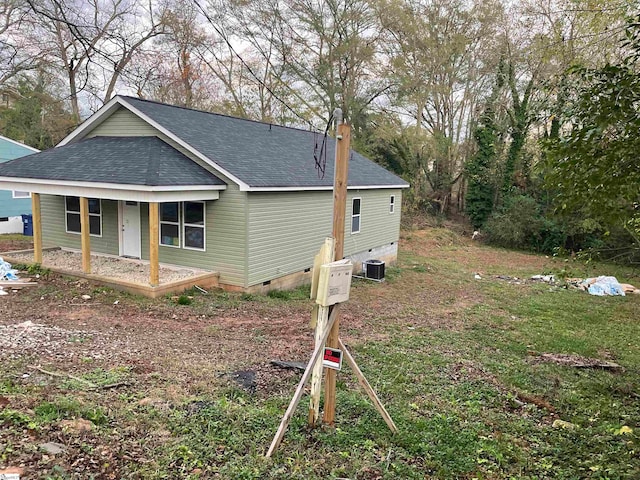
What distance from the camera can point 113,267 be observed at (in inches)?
454

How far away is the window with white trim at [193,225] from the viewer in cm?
1142

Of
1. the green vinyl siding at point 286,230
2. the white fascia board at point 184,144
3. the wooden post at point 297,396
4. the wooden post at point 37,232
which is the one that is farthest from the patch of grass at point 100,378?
the wooden post at point 37,232

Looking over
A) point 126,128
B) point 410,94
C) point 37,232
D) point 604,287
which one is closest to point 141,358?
point 37,232

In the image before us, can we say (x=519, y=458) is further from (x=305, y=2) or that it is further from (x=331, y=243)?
(x=305, y=2)

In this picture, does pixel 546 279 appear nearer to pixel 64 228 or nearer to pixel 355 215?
pixel 355 215

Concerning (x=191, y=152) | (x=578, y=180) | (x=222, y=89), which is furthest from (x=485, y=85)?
(x=578, y=180)

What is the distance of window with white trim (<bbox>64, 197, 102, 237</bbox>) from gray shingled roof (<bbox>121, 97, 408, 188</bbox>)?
3.17 metres

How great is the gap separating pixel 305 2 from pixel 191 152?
16830mm

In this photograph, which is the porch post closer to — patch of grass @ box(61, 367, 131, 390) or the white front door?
the white front door

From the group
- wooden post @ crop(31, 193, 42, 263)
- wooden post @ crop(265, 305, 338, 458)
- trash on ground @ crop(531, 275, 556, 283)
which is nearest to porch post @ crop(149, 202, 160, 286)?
wooden post @ crop(31, 193, 42, 263)

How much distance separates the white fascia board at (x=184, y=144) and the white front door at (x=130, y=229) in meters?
2.14

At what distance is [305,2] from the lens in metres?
24.4

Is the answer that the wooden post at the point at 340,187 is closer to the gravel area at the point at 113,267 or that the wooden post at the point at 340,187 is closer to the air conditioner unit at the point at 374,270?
the gravel area at the point at 113,267

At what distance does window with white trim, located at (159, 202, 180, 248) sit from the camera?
11742 millimetres
